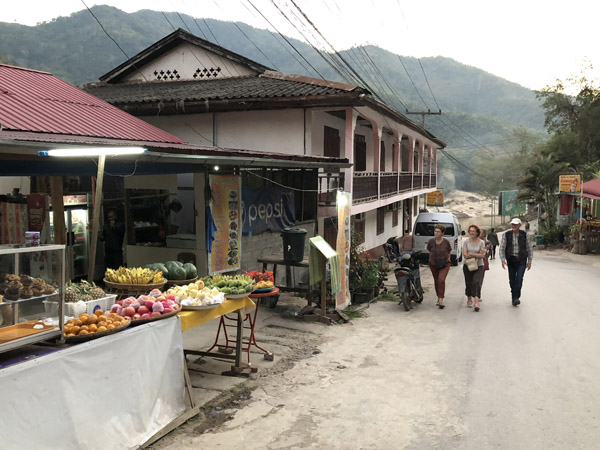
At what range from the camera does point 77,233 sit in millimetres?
12875

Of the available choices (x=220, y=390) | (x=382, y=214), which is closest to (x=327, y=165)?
(x=220, y=390)

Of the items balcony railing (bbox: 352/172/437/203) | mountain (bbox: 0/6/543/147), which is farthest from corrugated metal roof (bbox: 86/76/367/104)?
mountain (bbox: 0/6/543/147)

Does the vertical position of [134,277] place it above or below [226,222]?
below

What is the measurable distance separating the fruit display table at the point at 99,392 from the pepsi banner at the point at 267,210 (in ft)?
20.4

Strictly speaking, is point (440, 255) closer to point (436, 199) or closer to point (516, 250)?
point (516, 250)

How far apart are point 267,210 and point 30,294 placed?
28.3ft

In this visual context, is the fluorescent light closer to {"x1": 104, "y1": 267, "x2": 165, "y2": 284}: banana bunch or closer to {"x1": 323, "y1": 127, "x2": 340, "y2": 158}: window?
{"x1": 104, "y1": 267, "x2": 165, "y2": 284}: banana bunch

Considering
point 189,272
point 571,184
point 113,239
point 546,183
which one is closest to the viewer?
point 189,272

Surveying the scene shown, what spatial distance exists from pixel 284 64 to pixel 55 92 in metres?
110

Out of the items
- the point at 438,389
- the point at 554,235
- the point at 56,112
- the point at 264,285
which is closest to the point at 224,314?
the point at 264,285

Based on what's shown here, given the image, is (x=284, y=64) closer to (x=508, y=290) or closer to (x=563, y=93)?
(x=563, y=93)

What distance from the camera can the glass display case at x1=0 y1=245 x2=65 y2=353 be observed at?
4.24 m

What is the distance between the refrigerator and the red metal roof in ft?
6.70

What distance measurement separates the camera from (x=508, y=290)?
14.1 m
